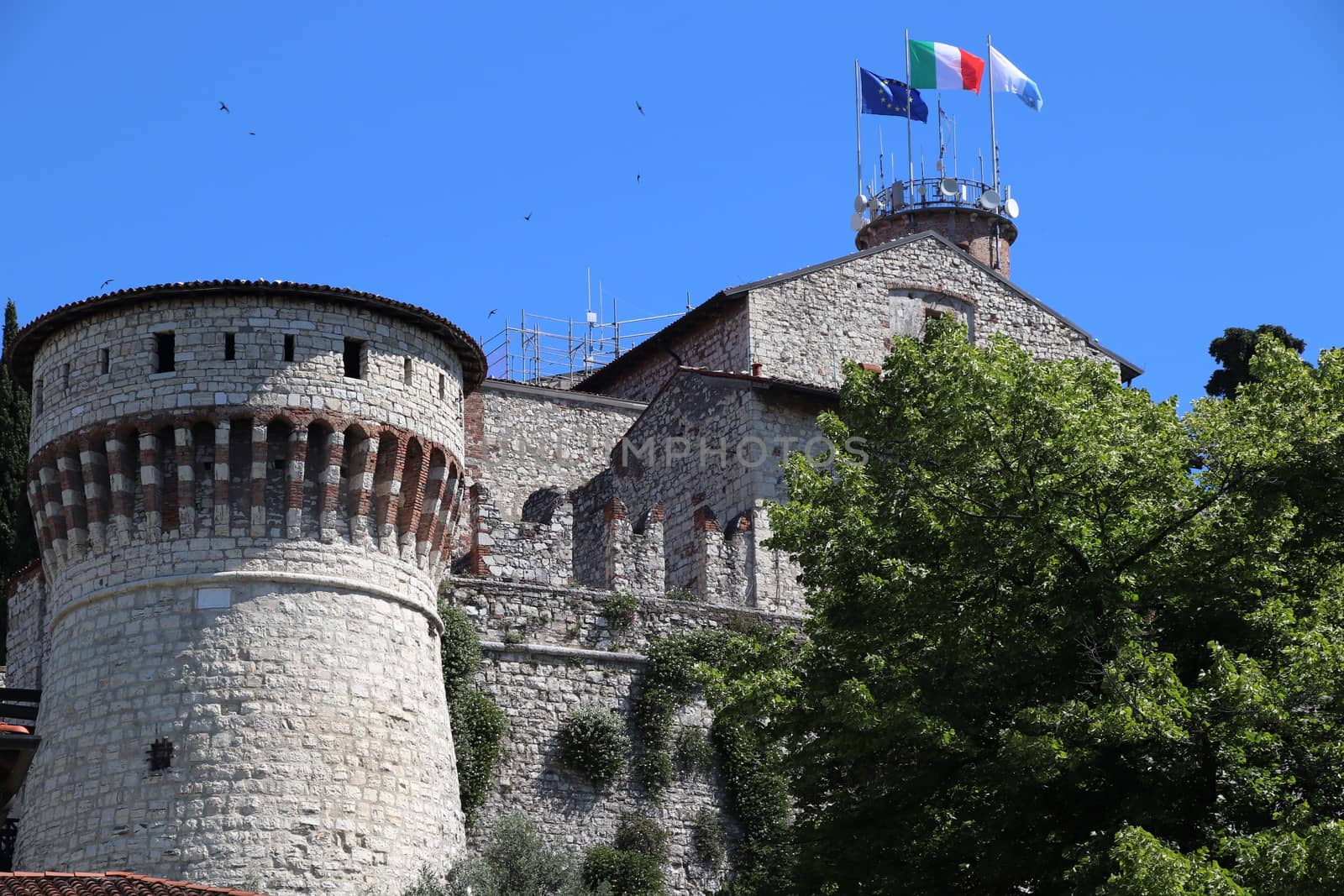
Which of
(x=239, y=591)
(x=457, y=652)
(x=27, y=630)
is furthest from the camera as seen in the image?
(x=27, y=630)

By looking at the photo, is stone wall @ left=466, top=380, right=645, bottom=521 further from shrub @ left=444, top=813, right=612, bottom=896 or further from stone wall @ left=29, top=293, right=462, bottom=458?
stone wall @ left=29, top=293, right=462, bottom=458

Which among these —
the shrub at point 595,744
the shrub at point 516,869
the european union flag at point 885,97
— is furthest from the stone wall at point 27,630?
the european union flag at point 885,97

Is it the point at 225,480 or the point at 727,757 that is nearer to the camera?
the point at 225,480

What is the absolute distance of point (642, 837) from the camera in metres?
31.5

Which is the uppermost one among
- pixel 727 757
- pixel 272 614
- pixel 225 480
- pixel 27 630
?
pixel 225 480

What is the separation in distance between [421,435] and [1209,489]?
1013 centimetres

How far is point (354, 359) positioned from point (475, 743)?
19.0 feet

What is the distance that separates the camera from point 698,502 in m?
39.2

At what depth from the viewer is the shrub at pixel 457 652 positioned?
102ft

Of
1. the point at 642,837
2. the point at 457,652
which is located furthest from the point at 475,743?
the point at 642,837

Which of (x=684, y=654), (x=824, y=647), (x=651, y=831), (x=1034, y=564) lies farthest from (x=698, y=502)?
(x=1034, y=564)

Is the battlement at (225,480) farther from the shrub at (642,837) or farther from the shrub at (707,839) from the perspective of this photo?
the shrub at (707,839)

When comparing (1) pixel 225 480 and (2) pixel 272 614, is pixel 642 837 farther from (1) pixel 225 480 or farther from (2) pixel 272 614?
(1) pixel 225 480

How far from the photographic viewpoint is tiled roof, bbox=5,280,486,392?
28.5 metres
